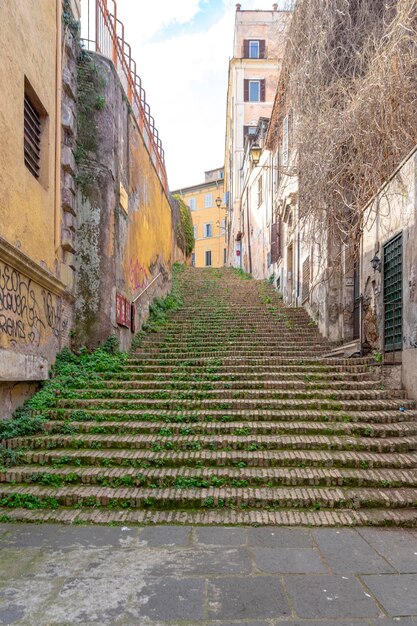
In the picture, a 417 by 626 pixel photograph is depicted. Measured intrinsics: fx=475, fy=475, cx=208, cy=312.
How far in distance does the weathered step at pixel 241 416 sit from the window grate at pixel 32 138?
339 cm

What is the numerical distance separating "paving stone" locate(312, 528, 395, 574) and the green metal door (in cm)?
345

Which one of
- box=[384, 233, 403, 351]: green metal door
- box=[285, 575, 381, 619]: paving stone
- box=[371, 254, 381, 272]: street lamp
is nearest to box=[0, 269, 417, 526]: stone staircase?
box=[384, 233, 403, 351]: green metal door

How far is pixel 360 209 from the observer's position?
7867mm

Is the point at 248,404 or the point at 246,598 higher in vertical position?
the point at 248,404

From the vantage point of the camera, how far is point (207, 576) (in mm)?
3174

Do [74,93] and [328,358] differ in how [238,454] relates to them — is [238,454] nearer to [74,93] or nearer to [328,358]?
[328,358]

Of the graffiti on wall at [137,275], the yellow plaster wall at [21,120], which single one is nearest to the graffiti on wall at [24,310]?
the yellow plaster wall at [21,120]

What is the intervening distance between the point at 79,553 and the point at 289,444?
8.56ft

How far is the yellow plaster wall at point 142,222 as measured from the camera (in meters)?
9.81

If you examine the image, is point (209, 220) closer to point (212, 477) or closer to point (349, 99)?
point (349, 99)

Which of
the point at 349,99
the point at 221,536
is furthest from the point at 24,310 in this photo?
the point at 349,99

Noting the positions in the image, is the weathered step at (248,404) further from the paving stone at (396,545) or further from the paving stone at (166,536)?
the paving stone at (396,545)

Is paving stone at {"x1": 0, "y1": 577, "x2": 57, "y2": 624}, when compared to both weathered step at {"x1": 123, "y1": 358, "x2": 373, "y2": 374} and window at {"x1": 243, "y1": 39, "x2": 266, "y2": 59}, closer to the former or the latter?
weathered step at {"x1": 123, "y1": 358, "x2": 373, "y2": 374}

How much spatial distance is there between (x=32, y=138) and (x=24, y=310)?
246 centimetres
